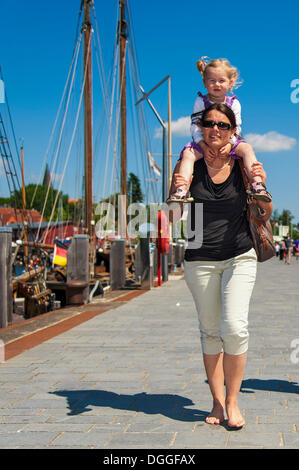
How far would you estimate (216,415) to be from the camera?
3.86 m

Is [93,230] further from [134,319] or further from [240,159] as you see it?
[240,159]

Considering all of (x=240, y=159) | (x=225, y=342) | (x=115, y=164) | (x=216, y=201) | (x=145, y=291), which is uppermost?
(x=115, y=164)

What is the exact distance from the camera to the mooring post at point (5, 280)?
9000mm

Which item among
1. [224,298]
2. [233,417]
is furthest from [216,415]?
[224,298]

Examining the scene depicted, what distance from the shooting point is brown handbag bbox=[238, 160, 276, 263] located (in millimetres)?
3721

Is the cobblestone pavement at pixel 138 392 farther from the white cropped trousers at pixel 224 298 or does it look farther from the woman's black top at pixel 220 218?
the woman's black top at pixel 220 218

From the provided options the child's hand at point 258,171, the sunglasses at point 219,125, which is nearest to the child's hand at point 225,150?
the sunglasses at point 219,125

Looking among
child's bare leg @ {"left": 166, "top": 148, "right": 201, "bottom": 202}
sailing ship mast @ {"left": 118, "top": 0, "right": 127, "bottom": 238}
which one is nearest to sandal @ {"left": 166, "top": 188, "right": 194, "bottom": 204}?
child's bare leg @ {"left": 166, "top": 148, "right": 201, "bottom": 202}

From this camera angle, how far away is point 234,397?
3.71 meters

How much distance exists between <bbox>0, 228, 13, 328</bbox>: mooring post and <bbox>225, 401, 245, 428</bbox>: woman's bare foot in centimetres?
589

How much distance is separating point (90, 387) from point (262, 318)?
506 cm

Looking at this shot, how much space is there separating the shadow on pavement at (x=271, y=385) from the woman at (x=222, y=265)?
1.10 m

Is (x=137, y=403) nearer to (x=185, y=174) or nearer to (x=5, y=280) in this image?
(x=185, y=174)
